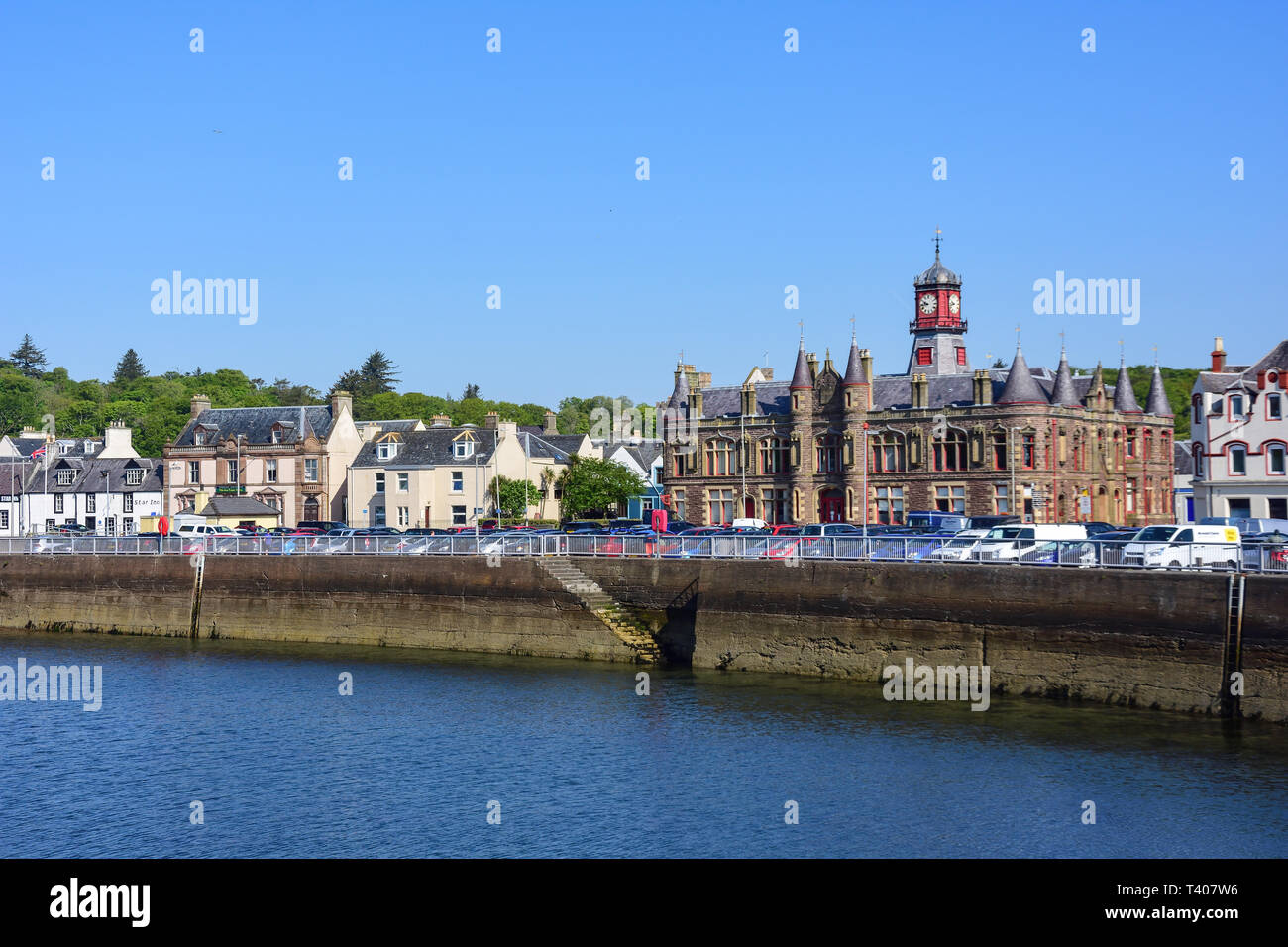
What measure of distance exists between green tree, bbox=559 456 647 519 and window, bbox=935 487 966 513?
24346 mm

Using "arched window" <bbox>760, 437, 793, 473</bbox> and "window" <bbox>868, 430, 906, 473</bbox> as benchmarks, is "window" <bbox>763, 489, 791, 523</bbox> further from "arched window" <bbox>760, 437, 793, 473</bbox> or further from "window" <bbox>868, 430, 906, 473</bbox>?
"window" <bbox>868, 430, 906, 473</bbox>

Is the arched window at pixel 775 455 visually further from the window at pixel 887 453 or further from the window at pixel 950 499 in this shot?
the window at pixel 950 499

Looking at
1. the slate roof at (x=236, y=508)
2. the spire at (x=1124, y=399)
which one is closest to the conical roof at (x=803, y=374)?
the spire at (x=1124, y=399)

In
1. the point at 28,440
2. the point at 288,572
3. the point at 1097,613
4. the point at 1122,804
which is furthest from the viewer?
the point at 28,440

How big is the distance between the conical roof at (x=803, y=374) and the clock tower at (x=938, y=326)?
7.95 m

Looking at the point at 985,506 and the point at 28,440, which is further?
the point at 28,440

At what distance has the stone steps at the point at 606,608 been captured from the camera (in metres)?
50.6

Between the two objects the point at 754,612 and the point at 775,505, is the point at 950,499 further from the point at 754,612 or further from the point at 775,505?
the point at 754,612

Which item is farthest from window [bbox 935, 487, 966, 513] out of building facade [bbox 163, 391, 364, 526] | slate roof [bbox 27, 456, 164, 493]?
slate roof [bbox 27, 456, 164, 493]

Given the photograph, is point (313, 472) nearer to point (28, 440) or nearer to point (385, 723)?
point (28, 440)
